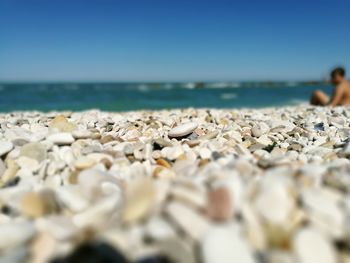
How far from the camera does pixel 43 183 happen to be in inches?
74.9

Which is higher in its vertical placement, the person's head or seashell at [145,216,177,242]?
the person's head

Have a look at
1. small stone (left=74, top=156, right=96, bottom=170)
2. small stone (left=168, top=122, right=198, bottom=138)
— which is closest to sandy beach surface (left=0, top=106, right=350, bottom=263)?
small stone (left=74, top=156, right=96, bottom=170)

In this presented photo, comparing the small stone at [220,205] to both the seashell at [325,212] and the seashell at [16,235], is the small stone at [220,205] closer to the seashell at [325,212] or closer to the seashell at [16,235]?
the seashell at [325,212]

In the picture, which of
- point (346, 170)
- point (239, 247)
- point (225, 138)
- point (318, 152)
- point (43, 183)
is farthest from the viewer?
point (225, 138)

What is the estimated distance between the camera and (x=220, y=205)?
43.5 inches

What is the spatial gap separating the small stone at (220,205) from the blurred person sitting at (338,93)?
698 cm

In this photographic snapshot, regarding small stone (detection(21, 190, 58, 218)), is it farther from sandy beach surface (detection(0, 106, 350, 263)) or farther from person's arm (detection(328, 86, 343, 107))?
person's arm (detection(328, 86, 343, 107))

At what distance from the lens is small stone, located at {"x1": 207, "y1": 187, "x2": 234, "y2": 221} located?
1.10 m

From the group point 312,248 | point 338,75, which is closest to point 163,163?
point 312,248

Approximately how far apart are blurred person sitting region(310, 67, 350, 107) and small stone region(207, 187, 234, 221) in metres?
6.98

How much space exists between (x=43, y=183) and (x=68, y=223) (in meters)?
0.74

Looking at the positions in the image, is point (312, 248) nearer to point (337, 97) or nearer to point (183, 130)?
point (183, 130)

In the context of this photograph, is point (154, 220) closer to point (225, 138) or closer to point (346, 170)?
point (346, 170)

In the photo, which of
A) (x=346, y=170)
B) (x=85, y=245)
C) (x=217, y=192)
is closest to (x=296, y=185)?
(x=217, y=192)
